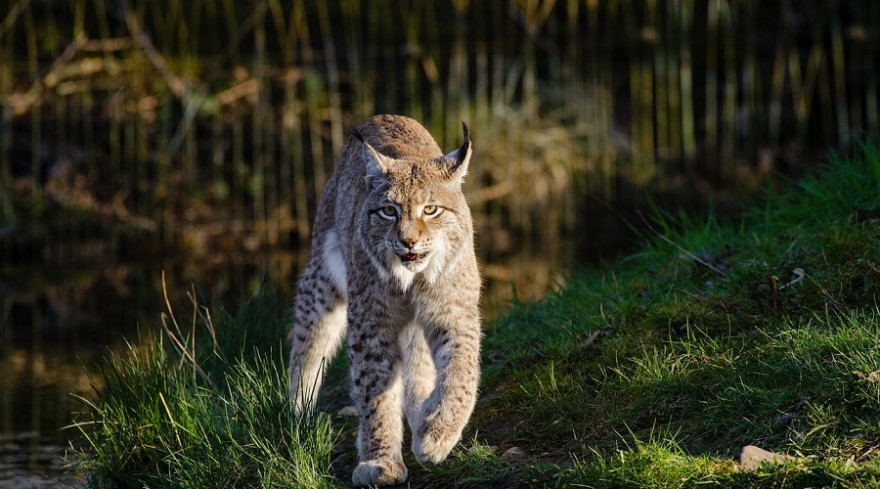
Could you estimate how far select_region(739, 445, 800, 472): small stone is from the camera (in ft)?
13.3

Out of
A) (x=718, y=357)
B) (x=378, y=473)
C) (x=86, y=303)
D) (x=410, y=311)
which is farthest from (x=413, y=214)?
(x=86, y=303)

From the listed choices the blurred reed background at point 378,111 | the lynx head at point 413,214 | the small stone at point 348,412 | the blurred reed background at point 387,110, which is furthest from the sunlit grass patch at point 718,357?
the blurred reed background at point 387,110

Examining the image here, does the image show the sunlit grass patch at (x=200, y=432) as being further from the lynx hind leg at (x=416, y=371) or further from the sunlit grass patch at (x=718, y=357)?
the sunlit grass patch at (x=718, y=357)

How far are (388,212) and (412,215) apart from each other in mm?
139

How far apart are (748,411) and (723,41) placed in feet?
34.3

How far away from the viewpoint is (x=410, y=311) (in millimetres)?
5160

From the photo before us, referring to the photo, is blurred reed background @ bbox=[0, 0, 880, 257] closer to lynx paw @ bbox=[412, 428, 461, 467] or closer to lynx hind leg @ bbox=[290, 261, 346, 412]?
lynx hind leg @ bbox=[290, 261, 346, 412]

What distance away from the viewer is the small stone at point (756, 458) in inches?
159

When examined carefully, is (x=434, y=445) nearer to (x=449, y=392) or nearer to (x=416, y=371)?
(x=449, y=392)

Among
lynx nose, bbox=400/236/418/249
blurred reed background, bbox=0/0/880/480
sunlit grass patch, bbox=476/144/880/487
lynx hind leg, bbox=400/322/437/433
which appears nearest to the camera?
sunlit grass patch, bbox=476/144/880/487

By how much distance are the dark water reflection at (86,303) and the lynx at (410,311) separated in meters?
1.02

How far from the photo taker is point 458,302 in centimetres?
507

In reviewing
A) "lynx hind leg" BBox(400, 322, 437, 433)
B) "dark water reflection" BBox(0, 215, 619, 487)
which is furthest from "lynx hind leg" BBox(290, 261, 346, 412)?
"lynx hind leg" BBox(400, 322, 437, 433)

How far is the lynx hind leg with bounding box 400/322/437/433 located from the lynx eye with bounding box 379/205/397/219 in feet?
2.13
